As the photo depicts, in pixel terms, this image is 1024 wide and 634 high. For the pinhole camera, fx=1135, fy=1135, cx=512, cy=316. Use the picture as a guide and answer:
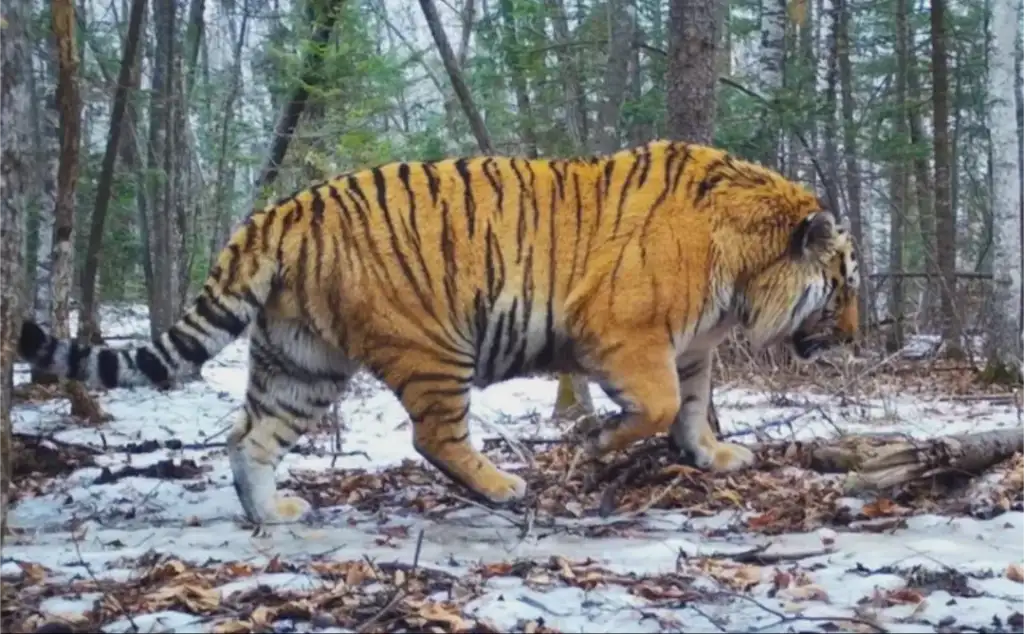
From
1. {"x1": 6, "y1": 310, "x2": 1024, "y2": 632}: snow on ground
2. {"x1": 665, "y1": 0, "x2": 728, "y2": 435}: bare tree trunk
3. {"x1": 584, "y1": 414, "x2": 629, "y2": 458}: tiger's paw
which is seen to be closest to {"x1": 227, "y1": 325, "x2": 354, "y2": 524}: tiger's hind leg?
{"x1": 6, "y1": 310, "x2": 1024, "y2": 632}: snow on ground

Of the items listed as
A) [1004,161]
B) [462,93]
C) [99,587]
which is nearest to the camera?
[99,587]

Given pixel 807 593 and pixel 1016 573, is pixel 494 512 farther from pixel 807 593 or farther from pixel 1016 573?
pixel 1016 573

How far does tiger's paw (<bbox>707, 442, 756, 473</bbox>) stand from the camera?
5629mm

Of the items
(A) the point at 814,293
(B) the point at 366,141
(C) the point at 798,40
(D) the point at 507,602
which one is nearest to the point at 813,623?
(D) the point at 507,602

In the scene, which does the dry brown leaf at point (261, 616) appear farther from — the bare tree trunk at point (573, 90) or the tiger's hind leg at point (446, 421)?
the bare tree trunk at point (573, 90)

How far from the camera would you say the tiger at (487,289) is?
192 inches

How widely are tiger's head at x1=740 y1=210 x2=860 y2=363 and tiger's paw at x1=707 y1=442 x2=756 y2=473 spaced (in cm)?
56

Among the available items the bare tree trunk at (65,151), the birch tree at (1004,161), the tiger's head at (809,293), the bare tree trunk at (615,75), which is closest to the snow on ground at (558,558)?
the tiger's head at (809,293)

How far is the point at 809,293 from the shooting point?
17.8 ft

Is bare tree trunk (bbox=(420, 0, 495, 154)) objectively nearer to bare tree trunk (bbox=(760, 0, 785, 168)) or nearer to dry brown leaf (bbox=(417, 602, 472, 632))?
dry brown leaf (bbox=(417, 602, 472, 632))

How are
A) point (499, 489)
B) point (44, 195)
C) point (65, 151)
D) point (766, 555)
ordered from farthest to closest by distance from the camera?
point (44, 195), point (65, 151), point (499, 489), point (766, 555)

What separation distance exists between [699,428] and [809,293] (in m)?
0.85

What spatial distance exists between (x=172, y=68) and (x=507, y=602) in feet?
33.2

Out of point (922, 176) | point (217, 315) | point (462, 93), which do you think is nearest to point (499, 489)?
point (217, 315)
